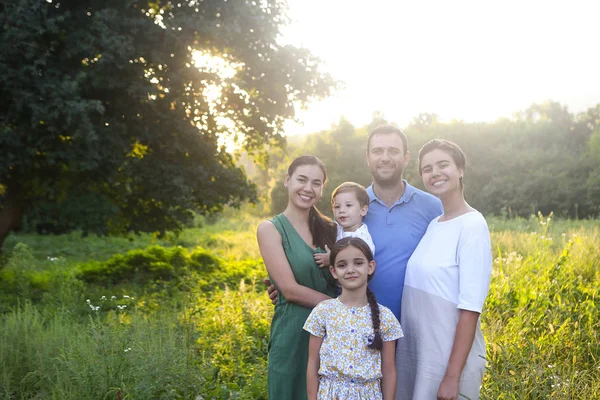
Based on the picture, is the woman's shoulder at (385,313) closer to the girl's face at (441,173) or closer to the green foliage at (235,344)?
the girl's face at (441,173)

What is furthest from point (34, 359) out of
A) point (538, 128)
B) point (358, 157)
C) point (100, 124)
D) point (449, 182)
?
point (538, 128)

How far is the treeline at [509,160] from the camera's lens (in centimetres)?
3275

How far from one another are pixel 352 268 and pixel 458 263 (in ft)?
1.75

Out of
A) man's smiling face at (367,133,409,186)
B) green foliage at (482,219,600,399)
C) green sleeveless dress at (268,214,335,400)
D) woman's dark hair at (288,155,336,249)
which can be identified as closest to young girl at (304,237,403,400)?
green sleeveless dress at (268,214,335,400)

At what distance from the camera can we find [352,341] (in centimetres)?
287

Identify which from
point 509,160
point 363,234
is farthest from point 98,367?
point 509,160

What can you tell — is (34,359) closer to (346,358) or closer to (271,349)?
(271,349)

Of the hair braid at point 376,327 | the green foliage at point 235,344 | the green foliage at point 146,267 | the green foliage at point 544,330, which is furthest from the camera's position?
the green foliage at point 146,267

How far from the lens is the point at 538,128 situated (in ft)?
138

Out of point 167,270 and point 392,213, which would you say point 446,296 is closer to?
point 392,213

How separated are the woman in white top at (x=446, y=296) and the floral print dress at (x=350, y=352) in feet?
0.55

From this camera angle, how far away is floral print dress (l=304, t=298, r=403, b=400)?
9.32ft

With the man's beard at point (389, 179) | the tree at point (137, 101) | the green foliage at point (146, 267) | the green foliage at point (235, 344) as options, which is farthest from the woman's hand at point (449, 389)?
the green foliage at point (146, 267)

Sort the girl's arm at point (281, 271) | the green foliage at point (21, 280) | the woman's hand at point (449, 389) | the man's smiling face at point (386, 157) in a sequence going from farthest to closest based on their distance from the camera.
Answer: the green foliage at point (21, 280), the man's smiling face at point (386, 157), the girl's arm at point (281, 271), the woman's hand at point (449, 389)
